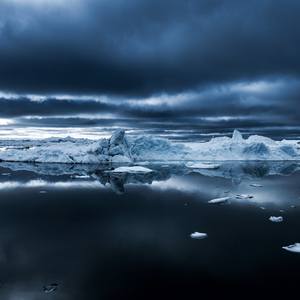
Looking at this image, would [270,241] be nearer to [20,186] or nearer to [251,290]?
[251,290]

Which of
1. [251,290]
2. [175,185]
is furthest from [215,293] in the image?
[175,185]

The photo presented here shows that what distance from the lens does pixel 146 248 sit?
932 centimetres

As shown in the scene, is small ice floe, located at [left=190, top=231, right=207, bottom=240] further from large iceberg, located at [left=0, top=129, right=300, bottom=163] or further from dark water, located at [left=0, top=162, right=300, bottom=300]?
large iceberg, located at [left=0, top=129, right=300, bottom=163]

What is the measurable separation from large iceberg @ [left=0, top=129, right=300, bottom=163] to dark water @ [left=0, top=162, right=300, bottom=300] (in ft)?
86.3

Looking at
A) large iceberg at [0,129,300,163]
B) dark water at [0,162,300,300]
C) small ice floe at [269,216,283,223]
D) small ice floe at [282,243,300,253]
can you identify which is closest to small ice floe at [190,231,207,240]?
dark water at [0,162,300,300]

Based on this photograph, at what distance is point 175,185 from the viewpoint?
23.8 m

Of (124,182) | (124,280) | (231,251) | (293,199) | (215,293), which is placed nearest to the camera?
(215,293)

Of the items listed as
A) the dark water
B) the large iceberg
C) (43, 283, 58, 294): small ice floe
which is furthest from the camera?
the large iceberg

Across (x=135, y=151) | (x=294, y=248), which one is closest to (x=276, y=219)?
(x=294, y=248)

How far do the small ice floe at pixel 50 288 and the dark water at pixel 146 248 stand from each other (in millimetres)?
82

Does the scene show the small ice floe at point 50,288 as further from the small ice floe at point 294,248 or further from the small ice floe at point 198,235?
the small ice floe at point 294,248

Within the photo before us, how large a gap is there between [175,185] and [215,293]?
17195 mm

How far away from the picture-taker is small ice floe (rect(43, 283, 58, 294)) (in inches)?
260

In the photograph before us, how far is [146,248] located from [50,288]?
10.6 feet
